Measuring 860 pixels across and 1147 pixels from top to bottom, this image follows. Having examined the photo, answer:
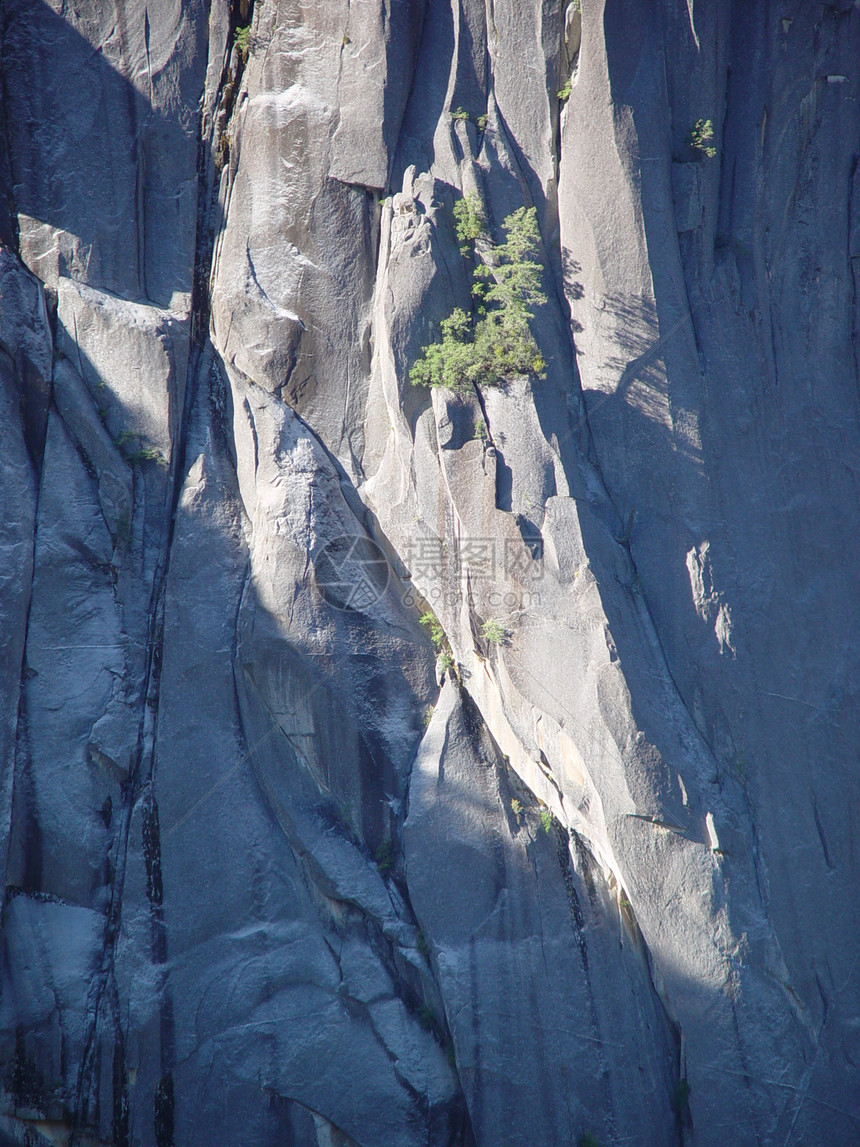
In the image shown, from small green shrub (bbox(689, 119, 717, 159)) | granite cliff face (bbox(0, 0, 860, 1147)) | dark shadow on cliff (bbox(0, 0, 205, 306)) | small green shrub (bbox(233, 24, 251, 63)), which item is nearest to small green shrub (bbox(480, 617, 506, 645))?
granite cliff face (bbox(0, 0, 860, 1147))

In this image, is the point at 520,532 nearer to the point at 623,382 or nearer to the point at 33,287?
the point at 623,382

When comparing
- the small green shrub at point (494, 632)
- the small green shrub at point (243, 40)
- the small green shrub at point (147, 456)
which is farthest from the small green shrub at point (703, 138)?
the small green shrub at point (147, 456)

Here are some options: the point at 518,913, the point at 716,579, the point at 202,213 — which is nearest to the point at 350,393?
the point at 202,213

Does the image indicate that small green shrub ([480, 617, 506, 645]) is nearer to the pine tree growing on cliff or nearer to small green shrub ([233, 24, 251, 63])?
the pine tree growing on cliff

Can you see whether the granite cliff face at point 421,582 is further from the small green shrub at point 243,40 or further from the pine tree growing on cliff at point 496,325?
the pine tree growing on cliff at point 496,325

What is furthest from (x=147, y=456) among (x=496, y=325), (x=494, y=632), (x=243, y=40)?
(x=243, y=40)

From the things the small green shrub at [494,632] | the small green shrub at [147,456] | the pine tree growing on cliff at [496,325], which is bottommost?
the small green shrub at [494,632]

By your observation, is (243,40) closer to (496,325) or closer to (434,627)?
(496,325)
